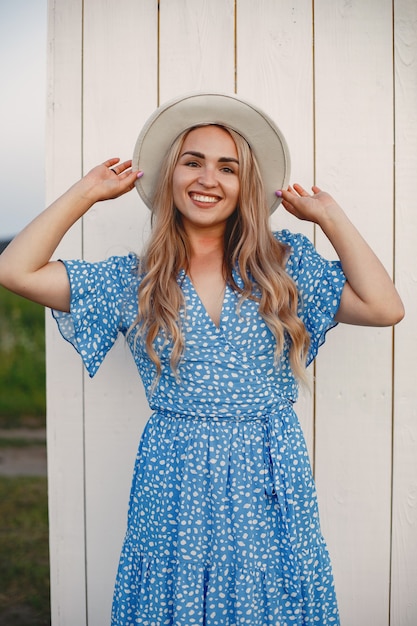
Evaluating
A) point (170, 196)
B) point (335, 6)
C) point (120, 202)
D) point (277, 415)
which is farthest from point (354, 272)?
point (335, 6)

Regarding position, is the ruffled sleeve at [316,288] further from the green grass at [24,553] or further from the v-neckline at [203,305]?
the green grass at [24,553]

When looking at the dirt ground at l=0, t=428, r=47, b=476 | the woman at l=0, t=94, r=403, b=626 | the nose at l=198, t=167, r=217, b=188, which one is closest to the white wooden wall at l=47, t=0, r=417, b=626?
the woman at l=0, t=94, r=403, b=626

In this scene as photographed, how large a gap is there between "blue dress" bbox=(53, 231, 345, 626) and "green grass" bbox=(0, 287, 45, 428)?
3454 millimetres

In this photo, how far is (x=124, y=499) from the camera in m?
2.21

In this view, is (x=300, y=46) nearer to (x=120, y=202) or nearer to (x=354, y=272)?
(x=120, y=202)

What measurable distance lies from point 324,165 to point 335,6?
21.3 inches

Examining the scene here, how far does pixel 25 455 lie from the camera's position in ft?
16.5

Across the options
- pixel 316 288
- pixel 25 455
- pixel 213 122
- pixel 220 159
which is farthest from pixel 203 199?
pixel 25 455

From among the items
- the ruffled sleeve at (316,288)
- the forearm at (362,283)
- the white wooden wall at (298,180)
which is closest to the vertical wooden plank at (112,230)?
the white wooden wall at (298,180)

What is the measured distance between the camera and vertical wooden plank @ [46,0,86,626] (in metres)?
2.14

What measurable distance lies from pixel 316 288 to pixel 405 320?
63 cm

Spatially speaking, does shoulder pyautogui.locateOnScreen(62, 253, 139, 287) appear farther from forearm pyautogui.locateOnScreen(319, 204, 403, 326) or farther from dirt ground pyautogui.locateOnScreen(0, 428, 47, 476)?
dirt ground pyautogui.locateOnScreen(0, 428, 47, 476)

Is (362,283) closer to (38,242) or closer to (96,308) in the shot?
(96,308)

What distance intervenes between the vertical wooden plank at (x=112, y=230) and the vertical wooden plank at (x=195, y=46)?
1.7 inches
